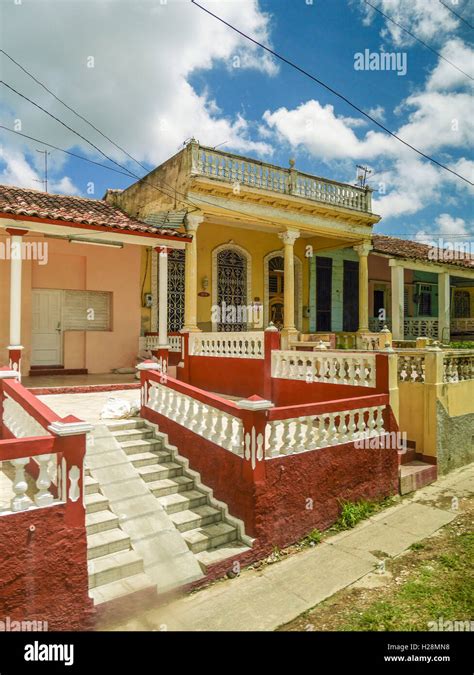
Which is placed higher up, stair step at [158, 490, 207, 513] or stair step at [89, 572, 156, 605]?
stair step at [158, 490, 207, 513]

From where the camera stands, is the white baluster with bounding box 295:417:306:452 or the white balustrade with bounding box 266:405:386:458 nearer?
the white balustrade with bounding box 266:405:386:458

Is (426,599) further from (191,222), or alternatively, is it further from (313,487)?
(191,222)

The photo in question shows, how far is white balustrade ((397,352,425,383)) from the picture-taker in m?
7.29

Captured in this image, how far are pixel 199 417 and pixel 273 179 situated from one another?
25.7 feet

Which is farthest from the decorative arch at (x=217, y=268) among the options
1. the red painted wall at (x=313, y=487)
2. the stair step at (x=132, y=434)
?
the red painted wall at (x=313, y=487)

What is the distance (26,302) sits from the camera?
9719 millimetres

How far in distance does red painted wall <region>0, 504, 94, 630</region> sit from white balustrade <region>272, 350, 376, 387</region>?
4578 millimetres

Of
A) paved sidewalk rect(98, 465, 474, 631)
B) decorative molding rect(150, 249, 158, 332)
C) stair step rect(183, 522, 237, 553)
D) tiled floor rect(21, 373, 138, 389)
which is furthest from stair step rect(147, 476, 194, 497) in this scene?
decorative molding rect(150, 249, 158, 332)

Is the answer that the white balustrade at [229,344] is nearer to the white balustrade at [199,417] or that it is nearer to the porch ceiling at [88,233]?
the porch ceiling at [88,233]

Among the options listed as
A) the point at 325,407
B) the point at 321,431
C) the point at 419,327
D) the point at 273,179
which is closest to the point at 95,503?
the point at 321,431

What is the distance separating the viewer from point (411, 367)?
7457mm

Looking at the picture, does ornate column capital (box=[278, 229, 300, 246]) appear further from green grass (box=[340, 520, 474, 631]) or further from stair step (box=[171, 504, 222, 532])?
green grass (box=[340, 520, 474, 631])
